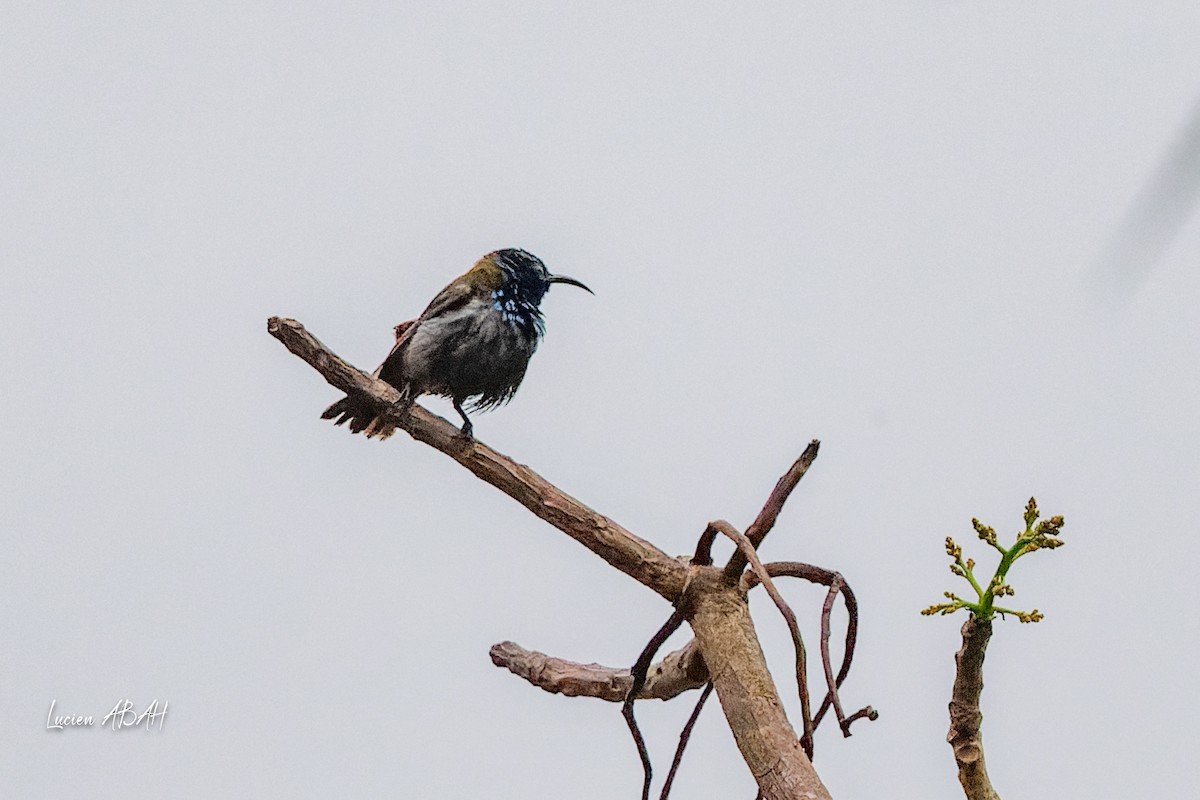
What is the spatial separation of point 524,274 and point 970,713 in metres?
2.48

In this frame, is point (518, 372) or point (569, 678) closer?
point (569, 678)

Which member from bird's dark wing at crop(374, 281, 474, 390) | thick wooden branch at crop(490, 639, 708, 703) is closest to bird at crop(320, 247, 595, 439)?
bird's dark wing at crop(374, 281, 474, 390)

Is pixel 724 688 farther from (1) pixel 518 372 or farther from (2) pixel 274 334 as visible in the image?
(1) pixel 518 372

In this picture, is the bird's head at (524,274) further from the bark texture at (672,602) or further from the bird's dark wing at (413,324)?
the bark texture at (672,602)

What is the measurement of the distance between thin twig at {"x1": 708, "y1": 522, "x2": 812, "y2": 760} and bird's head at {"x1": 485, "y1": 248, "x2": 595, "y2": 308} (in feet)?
6.85

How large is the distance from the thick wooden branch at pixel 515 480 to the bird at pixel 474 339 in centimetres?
99

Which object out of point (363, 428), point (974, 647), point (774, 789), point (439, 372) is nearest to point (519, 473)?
point (774, 789)

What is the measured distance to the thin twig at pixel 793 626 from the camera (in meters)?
1.76

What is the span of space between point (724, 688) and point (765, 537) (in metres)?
0.24

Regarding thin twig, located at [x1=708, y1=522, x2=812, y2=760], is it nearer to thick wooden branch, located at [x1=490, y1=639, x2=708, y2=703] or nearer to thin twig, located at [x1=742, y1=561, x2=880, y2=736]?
thin twig, located at [x1=742, y1=561, x2=880, y2=736]

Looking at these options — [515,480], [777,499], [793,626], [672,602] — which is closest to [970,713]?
[793,626]

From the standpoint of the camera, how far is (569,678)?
7.59ft

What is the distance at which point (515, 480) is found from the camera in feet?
7.30

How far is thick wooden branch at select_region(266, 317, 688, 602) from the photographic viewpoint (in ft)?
6.66
